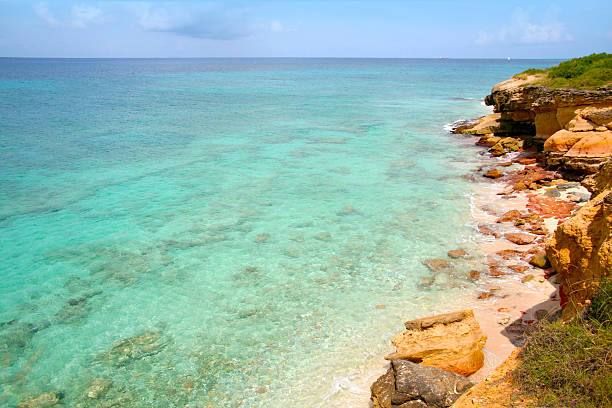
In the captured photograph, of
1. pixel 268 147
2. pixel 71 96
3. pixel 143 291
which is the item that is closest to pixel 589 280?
pixel 143 291

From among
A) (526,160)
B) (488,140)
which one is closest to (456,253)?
(526,160)

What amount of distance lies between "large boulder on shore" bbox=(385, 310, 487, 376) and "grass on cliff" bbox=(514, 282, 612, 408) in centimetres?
251

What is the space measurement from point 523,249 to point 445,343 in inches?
263

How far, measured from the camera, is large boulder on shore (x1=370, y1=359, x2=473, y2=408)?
6.45 meters

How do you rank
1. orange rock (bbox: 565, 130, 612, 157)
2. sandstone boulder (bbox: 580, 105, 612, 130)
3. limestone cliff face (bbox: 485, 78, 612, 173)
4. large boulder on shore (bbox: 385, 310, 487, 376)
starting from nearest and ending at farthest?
large boulder on shore (bbox: 385, 310, 487, 376), orange rock (bbox: 565, 130, 612, 157), limestone cliff face (bbox: 485, 78, 612, 173), sandstone boulder (bbox: 580, 105, 612, 130)

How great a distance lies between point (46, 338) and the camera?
9836 millimetres

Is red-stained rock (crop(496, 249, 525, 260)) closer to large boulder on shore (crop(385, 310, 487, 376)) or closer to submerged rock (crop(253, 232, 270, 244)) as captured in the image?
large boulder on shore (crop(385, 310, 487, 376))

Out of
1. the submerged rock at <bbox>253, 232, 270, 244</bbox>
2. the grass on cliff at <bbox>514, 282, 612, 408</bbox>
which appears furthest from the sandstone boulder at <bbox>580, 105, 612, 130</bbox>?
the grass on cliff at <bbox>514, 282, 612, 408</bbox>

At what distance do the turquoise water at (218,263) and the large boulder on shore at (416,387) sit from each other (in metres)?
0.98

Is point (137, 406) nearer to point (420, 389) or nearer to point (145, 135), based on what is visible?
point (420, 389)

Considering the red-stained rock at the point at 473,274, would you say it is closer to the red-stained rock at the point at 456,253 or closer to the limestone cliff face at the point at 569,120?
the red-stained rock at the point at 456,253

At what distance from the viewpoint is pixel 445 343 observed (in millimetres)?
8078

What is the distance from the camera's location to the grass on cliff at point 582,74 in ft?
66.8

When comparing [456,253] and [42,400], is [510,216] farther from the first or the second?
[42,400]
